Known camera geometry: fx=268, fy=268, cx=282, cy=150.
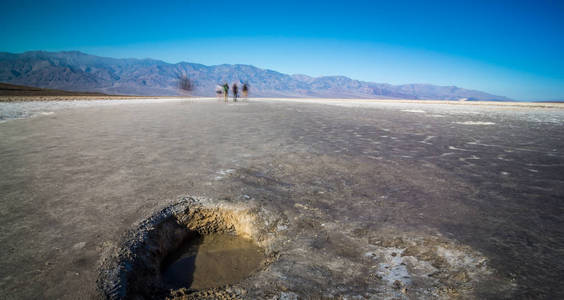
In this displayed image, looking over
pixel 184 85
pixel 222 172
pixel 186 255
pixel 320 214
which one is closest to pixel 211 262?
pixel 186 255

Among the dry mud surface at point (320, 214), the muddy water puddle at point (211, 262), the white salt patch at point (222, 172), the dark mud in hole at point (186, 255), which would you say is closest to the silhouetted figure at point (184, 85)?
the dry mud surface at point (320, 214)

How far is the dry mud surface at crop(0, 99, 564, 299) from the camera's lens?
65.1 inches

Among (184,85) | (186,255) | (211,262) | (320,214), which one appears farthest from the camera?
(184,85)

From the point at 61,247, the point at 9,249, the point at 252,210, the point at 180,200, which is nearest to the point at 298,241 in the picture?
the point at 252,210

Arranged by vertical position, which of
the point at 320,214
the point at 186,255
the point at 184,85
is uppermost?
the point at 184,85

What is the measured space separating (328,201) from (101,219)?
2152 mm

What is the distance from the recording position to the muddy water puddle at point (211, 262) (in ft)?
6.38

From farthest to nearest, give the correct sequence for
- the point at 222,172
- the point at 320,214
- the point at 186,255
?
the point at 222,172 → the point at 320,214 → the point at 186,255

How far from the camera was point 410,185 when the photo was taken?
3.38 meters

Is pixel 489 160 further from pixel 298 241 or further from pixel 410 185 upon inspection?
pixel 298 241

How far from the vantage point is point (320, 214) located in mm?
2531

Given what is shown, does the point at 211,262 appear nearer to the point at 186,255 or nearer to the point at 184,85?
the point at 186,255

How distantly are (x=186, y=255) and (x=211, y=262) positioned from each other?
31 cm

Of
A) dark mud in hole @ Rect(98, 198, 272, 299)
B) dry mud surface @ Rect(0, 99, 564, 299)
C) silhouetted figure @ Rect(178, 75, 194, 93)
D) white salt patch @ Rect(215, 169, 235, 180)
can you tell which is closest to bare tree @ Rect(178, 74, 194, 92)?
silhouetted figure @ Rect(178, 75, 194, 93)
